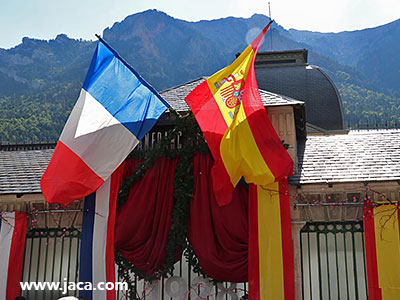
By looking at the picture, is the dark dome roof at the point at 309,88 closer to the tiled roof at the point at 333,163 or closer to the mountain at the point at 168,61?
the tiled roof at the point at 333,163

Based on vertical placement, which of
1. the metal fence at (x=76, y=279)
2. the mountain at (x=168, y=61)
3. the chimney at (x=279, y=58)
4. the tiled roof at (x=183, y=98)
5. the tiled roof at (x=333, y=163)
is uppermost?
the mountain at (x=168, y=61)

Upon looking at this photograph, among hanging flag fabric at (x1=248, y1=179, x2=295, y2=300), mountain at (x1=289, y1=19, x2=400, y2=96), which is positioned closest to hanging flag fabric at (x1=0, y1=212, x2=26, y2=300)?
hanging flag fabric at (x1=248, y1=179, x2=295, y2=300)

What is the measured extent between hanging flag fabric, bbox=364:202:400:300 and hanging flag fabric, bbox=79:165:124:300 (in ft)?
14.6

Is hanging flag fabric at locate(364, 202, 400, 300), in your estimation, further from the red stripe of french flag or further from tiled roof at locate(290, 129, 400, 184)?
tiled roof at locate(290, 129, 400, 184)

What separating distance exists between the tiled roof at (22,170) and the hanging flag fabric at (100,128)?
1.41 meters

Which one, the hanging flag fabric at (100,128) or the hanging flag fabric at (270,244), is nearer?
the hanging flag fabric at (270,244)

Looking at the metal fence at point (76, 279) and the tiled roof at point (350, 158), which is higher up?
the tiled roof at point (350, 158)

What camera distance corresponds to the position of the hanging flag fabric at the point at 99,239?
8.76 metres

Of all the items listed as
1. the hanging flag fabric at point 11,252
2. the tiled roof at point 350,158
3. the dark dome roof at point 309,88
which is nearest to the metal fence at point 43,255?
the hanging flag fabric at point 11,252

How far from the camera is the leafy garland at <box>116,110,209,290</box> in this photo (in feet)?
28.8

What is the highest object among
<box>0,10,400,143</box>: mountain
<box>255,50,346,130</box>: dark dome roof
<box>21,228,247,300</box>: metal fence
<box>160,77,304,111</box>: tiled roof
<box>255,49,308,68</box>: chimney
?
<box>0,10,400,143</box>: mountain

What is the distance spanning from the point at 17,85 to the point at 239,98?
7051 cm

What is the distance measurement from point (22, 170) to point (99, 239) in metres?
3.26

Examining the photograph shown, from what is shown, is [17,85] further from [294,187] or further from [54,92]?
[294,187]
